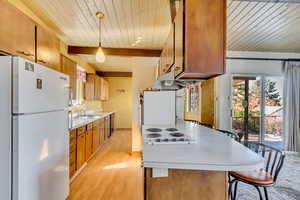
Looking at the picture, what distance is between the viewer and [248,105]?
4477 millimetres

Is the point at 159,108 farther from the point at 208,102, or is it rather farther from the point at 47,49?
the point at 208,102

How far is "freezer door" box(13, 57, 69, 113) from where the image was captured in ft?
4.58

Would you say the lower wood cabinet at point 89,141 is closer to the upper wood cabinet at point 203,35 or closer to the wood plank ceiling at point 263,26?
the upper wood cabinet at point 203,35

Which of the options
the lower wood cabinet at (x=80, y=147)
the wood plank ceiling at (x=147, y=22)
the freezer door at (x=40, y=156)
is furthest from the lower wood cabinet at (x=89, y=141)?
the wood plank ceiling at (x=147, y=22)

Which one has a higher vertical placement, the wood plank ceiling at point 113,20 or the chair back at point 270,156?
the wood plank ceiling at point 113,20

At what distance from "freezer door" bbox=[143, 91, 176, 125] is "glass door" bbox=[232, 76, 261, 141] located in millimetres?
2471

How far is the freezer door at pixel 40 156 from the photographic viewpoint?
1.41m

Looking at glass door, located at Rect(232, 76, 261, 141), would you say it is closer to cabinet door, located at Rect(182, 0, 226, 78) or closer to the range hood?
the range hood

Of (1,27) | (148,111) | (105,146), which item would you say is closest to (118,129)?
(105,146)

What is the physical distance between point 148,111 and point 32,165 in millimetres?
1639

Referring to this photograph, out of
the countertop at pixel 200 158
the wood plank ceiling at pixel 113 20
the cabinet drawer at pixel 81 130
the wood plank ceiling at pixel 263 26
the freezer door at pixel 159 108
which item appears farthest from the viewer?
the cabinet drawer at pixel 81 130

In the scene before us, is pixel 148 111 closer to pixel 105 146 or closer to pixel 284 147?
pixel 105 146

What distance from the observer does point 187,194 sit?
1329mm

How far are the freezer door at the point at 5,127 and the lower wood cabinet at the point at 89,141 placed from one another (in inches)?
85.9
